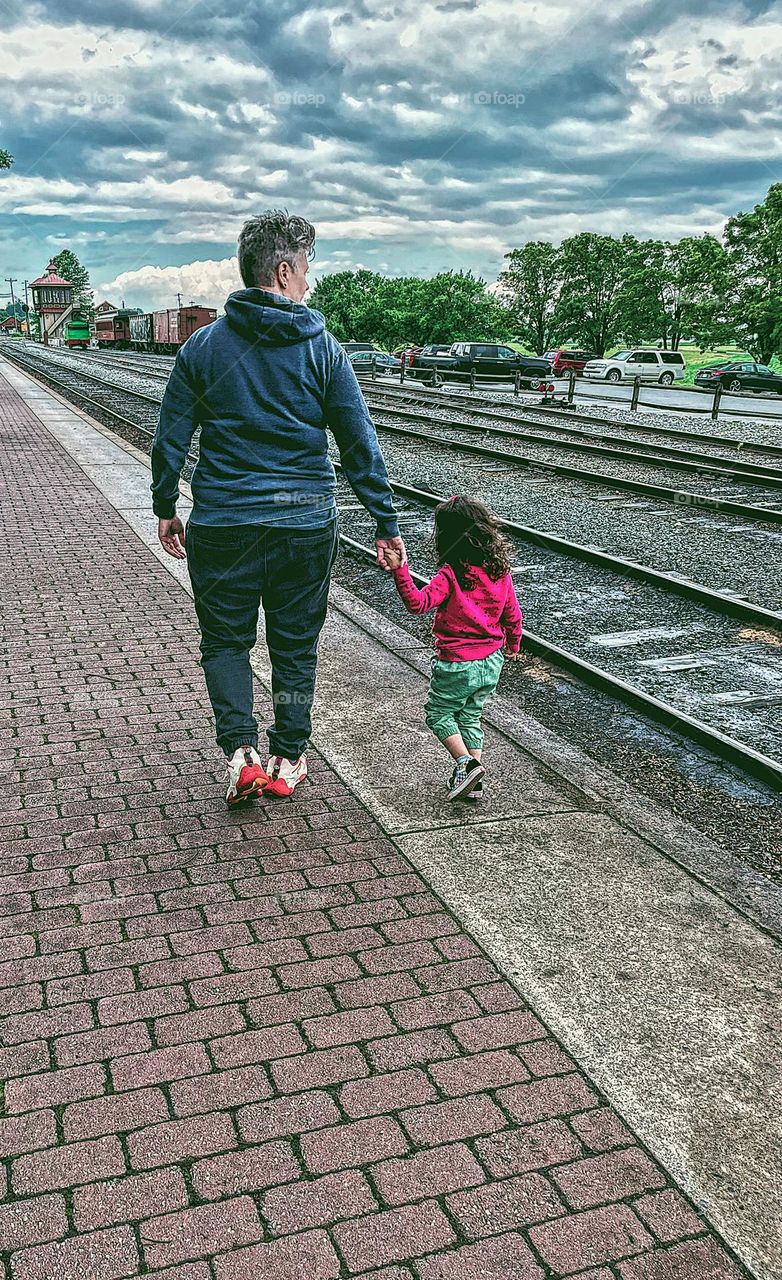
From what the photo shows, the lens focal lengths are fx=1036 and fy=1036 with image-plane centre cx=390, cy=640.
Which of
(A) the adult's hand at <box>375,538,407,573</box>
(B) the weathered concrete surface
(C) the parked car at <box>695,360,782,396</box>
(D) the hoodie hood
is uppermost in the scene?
(D) the hoodie hood

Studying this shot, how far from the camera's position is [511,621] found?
405 centimetres

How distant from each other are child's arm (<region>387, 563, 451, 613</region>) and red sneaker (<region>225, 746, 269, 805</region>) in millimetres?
779

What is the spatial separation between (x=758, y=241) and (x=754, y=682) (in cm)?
6333

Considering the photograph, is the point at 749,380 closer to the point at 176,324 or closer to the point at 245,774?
the point at 176,324

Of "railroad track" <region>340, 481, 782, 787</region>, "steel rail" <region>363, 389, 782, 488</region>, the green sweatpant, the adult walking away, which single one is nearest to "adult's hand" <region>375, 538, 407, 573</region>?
the adult walking away

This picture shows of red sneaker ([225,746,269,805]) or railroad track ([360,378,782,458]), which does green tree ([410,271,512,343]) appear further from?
red sneaker ([225,746,269,805])

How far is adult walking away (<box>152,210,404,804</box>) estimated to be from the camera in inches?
136

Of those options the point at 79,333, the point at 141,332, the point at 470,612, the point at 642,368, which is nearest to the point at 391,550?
the point at 470,612

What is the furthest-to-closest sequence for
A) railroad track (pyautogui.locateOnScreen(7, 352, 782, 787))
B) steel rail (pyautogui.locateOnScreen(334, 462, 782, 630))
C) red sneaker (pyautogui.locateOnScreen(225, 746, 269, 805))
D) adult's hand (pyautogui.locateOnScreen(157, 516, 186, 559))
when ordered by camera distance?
steel rail (pyautogui.locateOnScreen(334, 462, 782, 630)) → railroad track (pyautogui.locateOnScreen(7, 352, 782, 787)) → adult's hand (pyautogui.locateOnScreen(157, 516, 186, 559)) → red sneaker (pyautogui.locateOnScreen(225, 746, 269, 805))

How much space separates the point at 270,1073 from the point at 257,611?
5.59ft

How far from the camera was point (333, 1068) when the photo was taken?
2457mm

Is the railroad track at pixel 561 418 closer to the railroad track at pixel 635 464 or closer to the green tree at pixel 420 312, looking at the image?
the railroad track at pixel 635 464

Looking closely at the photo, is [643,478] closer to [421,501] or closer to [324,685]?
[421,501]

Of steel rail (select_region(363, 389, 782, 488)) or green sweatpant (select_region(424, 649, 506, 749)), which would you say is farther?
steel rail (select_region(363, 389, 782, 488))
